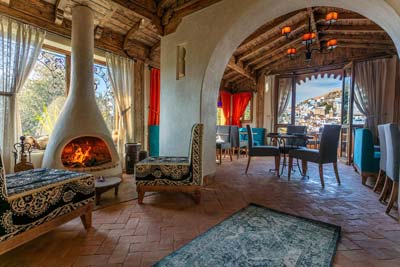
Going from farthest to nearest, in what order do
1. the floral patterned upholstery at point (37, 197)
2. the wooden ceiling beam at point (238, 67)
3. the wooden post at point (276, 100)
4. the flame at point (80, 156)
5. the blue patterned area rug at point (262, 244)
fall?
the wooden post at point (276, 100) → the wooden ceiling beam at point (238, 67) → the flame at point (80, 156) → the blue patterned area rug at point (262, 244) → the floral patterned upholstery at point (37, 197)

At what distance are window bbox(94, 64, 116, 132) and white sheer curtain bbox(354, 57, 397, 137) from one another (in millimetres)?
6006

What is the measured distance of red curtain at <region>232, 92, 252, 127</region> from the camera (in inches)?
302

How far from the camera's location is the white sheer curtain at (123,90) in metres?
4.11

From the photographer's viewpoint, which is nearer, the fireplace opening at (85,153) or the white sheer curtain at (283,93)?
the fireplace opening at (85,153)

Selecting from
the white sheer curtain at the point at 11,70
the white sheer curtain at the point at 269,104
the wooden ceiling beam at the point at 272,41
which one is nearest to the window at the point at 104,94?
the white sheer curtain at the point at 11,70

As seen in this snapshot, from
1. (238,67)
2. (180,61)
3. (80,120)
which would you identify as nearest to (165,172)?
(80,120)

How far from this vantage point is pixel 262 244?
1578mm

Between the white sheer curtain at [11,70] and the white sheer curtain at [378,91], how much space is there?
688 cm

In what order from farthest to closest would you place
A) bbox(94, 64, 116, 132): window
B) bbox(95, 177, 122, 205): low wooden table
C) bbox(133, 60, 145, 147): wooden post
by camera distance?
bbox(133, 60, 145, 147): wooden post
bbox(94, 64, 116, 132): window
bbox(95, 177, 122, 205): low wooden table

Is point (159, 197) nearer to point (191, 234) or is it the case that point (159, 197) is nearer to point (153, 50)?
point (191, 234)

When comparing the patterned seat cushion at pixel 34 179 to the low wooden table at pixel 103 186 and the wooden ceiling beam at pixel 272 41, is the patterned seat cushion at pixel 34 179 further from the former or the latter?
the wooden ceiling beam at pixel 272 41

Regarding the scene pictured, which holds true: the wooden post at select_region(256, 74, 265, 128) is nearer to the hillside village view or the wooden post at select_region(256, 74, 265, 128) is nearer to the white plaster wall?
the hillside village view

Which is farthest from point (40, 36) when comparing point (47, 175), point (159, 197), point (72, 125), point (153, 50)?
point (159, 197)

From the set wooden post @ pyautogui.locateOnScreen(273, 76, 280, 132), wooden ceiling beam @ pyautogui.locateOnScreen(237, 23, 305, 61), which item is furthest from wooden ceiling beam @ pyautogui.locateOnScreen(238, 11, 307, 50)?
wooden post @ pyautogui.locateOnScreen(273, 76, 280, 132)
